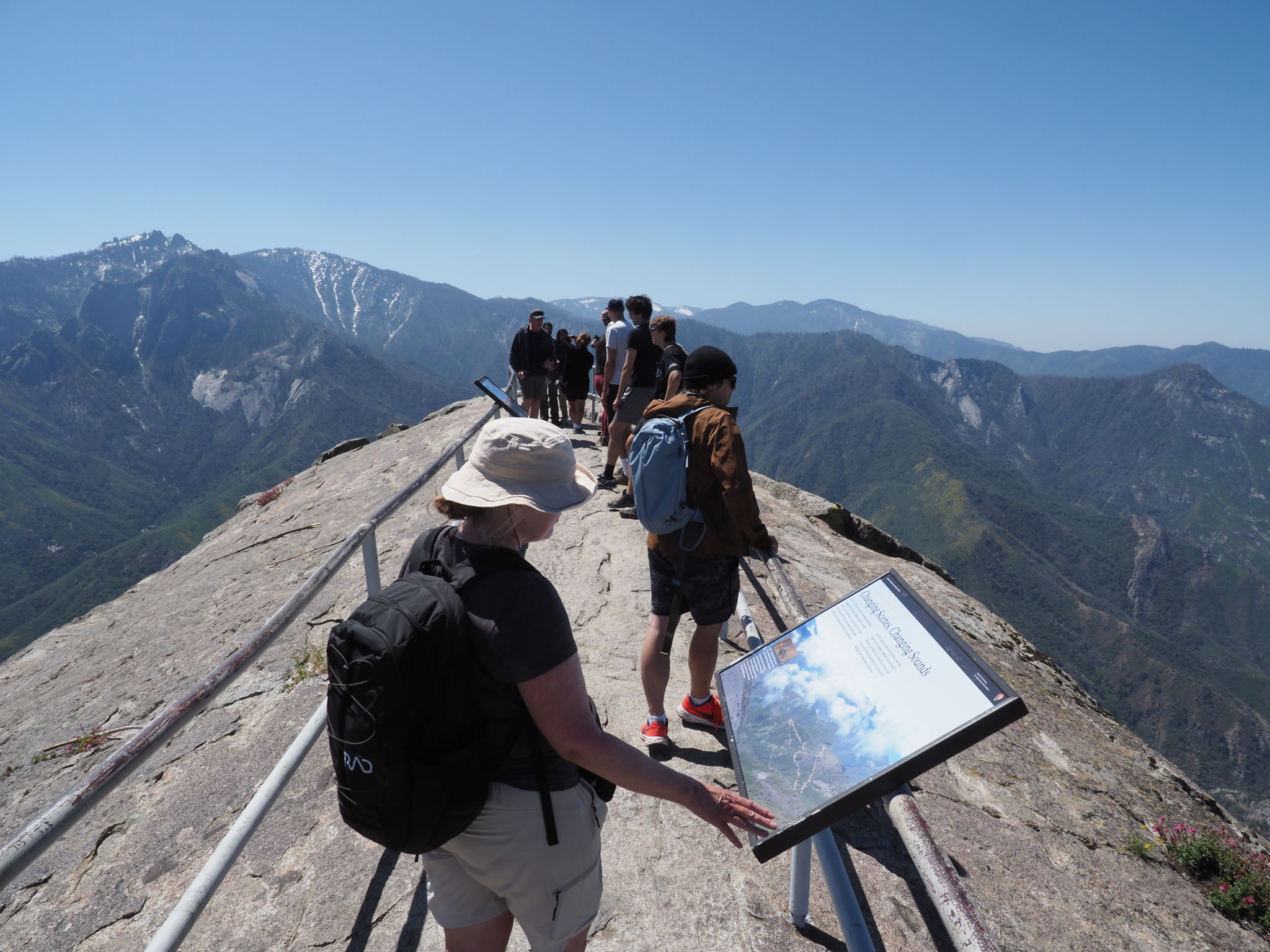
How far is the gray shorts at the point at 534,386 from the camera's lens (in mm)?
13352

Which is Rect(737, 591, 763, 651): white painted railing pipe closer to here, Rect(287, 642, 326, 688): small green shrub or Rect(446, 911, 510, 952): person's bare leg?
Rect(446, 911, 510, 952): person's bare leg

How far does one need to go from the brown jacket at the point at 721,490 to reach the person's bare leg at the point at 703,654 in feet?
1.87

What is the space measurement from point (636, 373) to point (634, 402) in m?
0.41

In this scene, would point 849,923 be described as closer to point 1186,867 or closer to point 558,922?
point 558,922

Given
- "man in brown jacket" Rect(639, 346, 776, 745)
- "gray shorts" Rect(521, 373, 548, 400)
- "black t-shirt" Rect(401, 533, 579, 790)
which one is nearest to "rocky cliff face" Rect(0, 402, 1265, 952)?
"man in brown jacket" Rect(639, 346, 776, 745)

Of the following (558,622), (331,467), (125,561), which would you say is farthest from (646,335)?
(125,561)

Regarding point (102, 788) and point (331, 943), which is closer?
point (102, 788)

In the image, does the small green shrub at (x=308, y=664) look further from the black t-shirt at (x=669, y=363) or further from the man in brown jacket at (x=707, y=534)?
the black t-shirt at (x=669, y=363)

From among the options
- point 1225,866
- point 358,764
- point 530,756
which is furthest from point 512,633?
point 1225,866

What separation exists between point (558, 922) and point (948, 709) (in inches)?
56.5

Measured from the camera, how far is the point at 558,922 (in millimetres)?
2156

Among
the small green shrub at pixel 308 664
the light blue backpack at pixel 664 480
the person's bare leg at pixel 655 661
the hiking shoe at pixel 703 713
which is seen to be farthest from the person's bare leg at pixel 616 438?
the person's bare leg at pixel 655 661

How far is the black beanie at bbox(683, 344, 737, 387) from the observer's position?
14.6 feet

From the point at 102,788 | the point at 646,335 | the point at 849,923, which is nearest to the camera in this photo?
the point at 102,788
